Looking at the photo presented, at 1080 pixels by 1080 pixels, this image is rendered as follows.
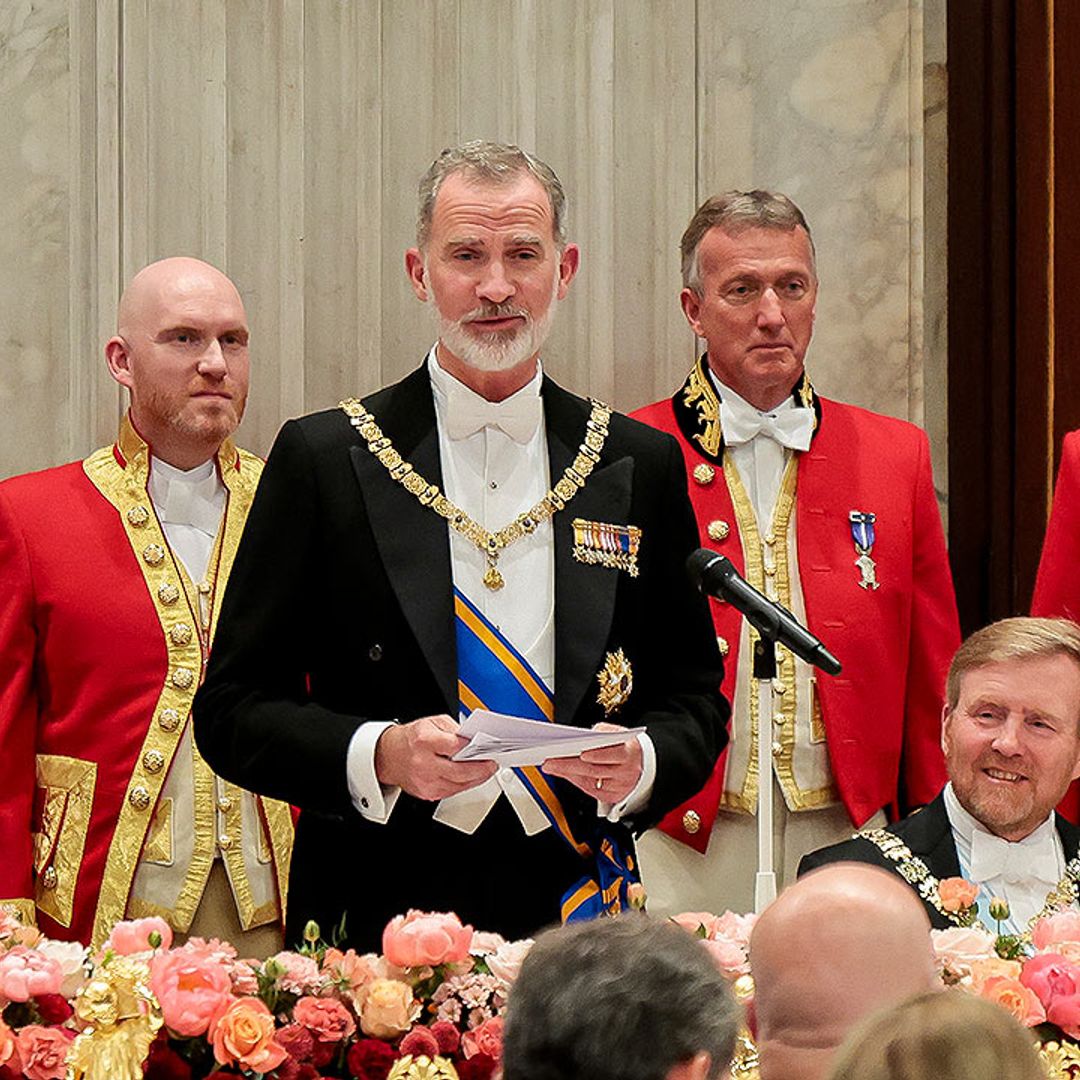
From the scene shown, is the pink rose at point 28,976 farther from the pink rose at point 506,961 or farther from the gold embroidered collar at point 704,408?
the gold embroidered collar at point 704,408

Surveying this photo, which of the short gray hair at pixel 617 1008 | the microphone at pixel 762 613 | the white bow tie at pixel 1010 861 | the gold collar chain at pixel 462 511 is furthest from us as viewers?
the white bow tie at pixel 1010 861

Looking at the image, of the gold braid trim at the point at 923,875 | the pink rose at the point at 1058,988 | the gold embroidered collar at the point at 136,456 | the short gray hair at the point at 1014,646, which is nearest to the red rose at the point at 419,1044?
the pink rose at the point at 1058,988

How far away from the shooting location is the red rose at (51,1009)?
2.41 metres

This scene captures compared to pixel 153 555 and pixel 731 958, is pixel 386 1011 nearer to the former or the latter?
pixel 731 958

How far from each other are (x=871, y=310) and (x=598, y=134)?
0.63 meters

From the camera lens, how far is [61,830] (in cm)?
368

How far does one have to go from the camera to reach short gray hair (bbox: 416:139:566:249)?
10.0ft

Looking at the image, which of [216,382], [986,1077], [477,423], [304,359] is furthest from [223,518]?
[986,1077]

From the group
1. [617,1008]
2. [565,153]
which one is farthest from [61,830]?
[617,1008]

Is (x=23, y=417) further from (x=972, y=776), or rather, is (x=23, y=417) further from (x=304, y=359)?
(x=972, y=776)

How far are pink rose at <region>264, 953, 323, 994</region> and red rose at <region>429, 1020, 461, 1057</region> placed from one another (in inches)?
5.6

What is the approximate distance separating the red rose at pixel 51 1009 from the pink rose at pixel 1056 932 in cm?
109

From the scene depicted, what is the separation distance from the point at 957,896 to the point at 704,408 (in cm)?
122

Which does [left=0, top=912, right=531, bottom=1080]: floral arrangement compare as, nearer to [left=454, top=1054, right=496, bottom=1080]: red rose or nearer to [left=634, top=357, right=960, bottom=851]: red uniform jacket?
[left=454, top=1054, right=496, bottom=1080]: red rose
